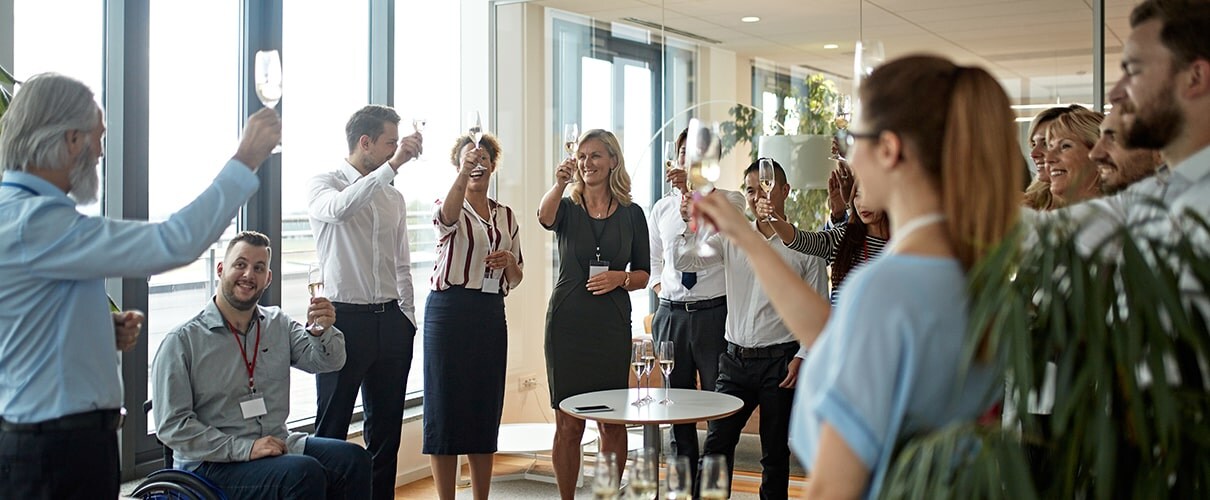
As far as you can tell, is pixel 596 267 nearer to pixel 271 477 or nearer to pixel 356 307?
pixel 356 307

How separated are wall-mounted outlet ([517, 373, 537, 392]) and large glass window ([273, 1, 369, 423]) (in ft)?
4.48

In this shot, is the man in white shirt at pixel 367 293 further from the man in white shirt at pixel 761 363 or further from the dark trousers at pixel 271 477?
the man in white shirt at pixel 761 363

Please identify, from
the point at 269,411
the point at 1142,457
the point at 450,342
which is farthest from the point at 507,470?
the point at 1142,457

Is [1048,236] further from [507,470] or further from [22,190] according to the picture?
[507,470]

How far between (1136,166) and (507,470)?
13.2 ft

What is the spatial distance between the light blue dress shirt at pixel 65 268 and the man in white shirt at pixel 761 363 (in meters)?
2.31

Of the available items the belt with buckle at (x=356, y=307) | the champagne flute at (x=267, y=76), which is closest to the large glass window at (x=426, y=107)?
the belt with buckle at (x=356, y=307)

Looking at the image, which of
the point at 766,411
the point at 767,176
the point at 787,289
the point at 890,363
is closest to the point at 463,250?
the point at 766,411

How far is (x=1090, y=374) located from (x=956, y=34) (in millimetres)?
4226

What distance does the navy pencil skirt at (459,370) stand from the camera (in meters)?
4.44

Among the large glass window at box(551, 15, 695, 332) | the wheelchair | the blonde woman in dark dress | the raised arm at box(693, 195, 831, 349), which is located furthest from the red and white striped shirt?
the raised arm at box(693, 195, 831, 349)

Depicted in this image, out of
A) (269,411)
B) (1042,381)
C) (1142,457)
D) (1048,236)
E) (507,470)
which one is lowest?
(507,470)

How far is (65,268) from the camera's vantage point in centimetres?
217

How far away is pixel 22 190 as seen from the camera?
2217mm
